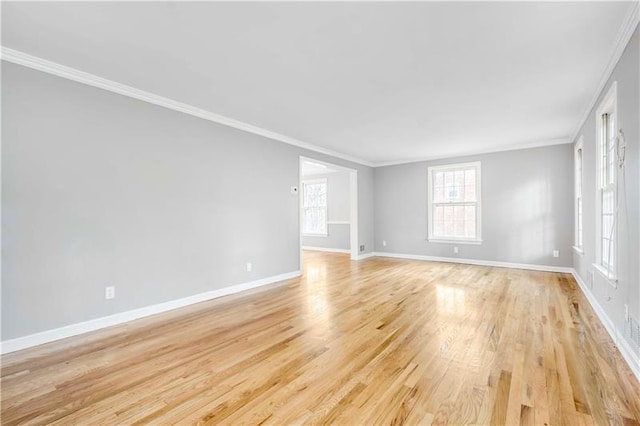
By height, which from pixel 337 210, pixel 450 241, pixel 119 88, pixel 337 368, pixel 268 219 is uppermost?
pixel 119 88

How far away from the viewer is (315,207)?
30.3 ft

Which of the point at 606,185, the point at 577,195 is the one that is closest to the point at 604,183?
the point at 606,185

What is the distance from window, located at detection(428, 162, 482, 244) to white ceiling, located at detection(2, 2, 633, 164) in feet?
8.30

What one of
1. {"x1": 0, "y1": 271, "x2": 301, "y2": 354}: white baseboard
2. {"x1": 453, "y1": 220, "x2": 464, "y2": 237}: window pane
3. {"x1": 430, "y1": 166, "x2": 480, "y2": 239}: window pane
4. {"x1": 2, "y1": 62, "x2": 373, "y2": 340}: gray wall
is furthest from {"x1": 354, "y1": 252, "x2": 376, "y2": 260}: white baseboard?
{"x1": 0, "y1": 271, "x2": 301, "y2": 354}: white baseboard

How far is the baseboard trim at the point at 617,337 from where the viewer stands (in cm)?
204

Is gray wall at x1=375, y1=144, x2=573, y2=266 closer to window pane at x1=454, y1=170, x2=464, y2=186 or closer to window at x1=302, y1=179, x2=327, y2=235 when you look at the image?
window pane at x1=454, y1=170, x2=464, y2=186

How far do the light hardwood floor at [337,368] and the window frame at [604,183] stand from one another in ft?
1.88

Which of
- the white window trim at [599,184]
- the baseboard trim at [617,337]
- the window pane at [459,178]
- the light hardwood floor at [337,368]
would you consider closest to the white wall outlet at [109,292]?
the light hardwood floor at [337,368]

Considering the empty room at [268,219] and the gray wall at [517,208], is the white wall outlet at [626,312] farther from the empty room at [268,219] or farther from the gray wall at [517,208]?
the gray wall at [517,208]

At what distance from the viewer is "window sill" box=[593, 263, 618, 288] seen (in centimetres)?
260

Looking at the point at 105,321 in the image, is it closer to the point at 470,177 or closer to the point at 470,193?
the point at 470,193

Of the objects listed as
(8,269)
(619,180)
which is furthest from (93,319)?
(619,180)

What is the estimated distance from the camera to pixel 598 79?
3018 millimetres

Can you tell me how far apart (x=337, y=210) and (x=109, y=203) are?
6.30 metres
